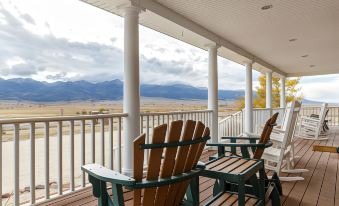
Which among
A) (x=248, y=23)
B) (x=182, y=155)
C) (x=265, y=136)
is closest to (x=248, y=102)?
(x=248, y=23)

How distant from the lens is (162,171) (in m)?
1.53

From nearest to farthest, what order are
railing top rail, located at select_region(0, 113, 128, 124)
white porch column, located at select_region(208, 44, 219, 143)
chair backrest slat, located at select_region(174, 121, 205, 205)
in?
1. chair backrest slat, located at select_region(174, 121, 205, 205)
2. railing top rail, located at select_region(0, 113, 128, 124)
3. white porch column, located at select_region(208, 44, 219, 143)

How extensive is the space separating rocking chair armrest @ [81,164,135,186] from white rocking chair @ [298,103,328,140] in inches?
315

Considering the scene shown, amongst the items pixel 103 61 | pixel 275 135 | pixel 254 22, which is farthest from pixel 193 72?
pixel 275 135

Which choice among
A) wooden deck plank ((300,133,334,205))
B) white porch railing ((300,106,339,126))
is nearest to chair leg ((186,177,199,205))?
wooden deck plank ((300,133,334,205))

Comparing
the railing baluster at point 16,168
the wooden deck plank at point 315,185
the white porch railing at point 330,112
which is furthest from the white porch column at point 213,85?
the white porch railing at point 330,112

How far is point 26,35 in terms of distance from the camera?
32.2 feet

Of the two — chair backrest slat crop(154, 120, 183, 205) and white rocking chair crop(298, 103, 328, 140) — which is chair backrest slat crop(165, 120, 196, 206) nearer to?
chair backrest slat crop(154, 120, 183, 205)

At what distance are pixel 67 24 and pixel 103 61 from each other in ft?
13.9

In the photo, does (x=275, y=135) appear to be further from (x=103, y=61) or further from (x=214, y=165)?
(x=103, y=61)

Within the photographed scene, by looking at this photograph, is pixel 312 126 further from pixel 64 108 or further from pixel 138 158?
pixel 138 158

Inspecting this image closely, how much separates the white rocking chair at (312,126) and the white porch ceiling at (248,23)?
1991mm

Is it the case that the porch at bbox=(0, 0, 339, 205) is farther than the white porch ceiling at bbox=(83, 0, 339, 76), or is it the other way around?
the white porch ceiling at bbox=(83, 0, 339, 76)

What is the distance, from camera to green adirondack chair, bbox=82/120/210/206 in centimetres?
141
